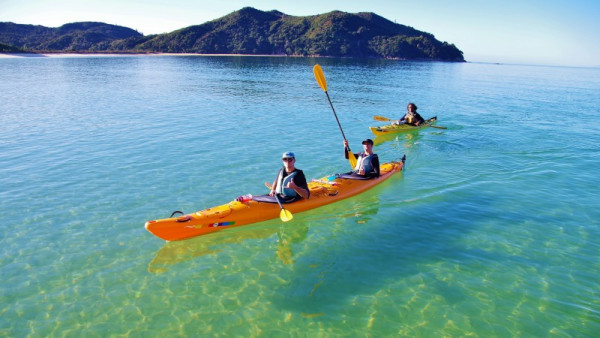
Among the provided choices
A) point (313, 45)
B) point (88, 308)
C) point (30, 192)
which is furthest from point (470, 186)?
point (313, 45)

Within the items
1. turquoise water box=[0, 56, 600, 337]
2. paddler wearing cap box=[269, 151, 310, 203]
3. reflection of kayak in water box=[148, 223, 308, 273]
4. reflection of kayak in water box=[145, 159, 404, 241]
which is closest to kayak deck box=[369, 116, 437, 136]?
turquoise water box=[0, 56, 600, 337]

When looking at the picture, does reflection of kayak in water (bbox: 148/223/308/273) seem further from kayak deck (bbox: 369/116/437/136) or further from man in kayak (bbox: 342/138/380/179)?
kayak deck (bbox: 369/116/437/136)

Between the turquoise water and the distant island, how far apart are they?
456ft

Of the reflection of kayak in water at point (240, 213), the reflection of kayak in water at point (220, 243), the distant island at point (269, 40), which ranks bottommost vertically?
the reflection of kayak in water at point (220, 243)

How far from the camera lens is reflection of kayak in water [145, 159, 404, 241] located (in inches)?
353

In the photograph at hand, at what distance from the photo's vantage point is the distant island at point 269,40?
150 metres

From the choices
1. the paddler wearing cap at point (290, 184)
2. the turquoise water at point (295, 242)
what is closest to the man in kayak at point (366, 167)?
the turquoise water at point (295, 242)

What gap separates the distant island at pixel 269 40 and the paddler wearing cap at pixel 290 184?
475 feet

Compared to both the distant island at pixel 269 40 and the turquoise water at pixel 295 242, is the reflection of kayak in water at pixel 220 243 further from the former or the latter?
the distant island at pixel 269 40

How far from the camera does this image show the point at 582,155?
57.6ft

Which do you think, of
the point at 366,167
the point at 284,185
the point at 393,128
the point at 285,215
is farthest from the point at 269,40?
the point at 285,215

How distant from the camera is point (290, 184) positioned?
10141mm

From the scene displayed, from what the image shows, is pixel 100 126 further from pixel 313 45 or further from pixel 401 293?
pixel 313 45

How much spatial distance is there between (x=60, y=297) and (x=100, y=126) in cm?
1592
